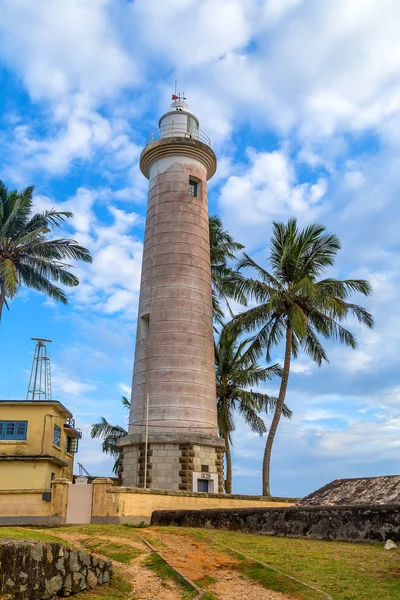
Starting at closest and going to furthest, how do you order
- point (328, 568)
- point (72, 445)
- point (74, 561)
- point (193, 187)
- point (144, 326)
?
point (74, 561) < point (328, 568) < point (144, 326) < point (193, 187) < point (72, 445)

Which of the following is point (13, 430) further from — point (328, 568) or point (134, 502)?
point (328, 568)

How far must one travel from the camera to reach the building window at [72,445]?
120 ft

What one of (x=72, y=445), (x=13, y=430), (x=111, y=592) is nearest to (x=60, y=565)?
(x=111, y=592)

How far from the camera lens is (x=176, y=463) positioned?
995 inches

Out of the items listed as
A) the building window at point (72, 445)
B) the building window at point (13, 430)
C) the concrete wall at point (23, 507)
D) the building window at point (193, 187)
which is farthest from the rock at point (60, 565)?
the building window at point (72, 445)

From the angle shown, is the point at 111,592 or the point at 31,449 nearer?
the point at 111,592

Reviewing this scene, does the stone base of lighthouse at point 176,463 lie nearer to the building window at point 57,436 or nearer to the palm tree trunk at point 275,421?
the palm tree trunk at point 275,421

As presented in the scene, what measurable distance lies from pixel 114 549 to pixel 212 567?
2699 mm

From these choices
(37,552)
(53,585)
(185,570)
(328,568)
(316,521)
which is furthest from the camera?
(316,521)

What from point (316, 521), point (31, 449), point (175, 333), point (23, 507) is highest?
point (175, 333)

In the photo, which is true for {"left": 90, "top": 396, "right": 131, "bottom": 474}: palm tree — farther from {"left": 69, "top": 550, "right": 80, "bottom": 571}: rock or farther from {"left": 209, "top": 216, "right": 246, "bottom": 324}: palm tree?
{"left": 69, "top": 550, "right": 80, "bottom": 571}: rock

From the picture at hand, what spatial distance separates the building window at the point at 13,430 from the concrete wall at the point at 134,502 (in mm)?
11349

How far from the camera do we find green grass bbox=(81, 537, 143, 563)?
39.4ft

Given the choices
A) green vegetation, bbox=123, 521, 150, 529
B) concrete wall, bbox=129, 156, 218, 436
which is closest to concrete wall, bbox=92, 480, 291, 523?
green vegetation, bbox=123, 521, 150, 529
